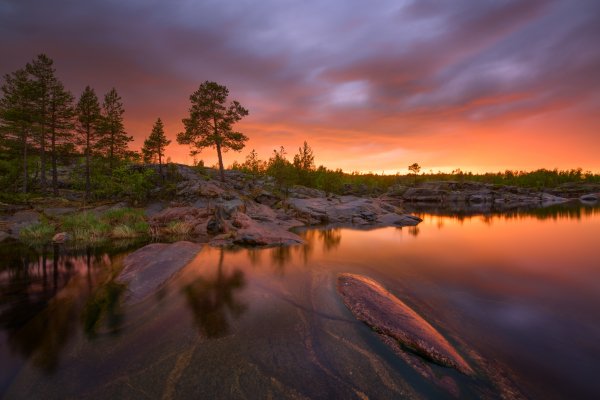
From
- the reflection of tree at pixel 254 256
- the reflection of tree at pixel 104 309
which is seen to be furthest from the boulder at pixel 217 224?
the reflection of tree at pixel 104 309

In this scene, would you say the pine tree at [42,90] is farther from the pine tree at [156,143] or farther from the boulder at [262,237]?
the boulder at [262,237]

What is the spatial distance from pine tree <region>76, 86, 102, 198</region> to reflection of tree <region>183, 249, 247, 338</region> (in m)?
38.0

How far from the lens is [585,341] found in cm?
763

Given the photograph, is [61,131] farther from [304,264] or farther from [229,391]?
[229,391]

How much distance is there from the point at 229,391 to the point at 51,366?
4.61 m

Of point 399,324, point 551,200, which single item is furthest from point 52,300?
point 551,200

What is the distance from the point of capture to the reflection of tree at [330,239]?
2056 centimetres

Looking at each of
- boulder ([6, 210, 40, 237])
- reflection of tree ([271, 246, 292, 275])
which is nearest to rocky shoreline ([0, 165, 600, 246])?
boulder ([6, 210, 40, 237])

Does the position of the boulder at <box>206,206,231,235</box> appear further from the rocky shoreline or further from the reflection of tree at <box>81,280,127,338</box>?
the reflection of tree at <box>81,280,127,338</box>

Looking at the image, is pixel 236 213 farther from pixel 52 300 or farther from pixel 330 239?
pixel 52 300

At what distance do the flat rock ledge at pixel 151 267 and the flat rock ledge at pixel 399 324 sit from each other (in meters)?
8.19

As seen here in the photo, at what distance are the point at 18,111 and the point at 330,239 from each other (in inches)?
1826

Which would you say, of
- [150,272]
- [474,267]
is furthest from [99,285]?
[474,267]

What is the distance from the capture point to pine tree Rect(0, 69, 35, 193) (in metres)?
35.3
